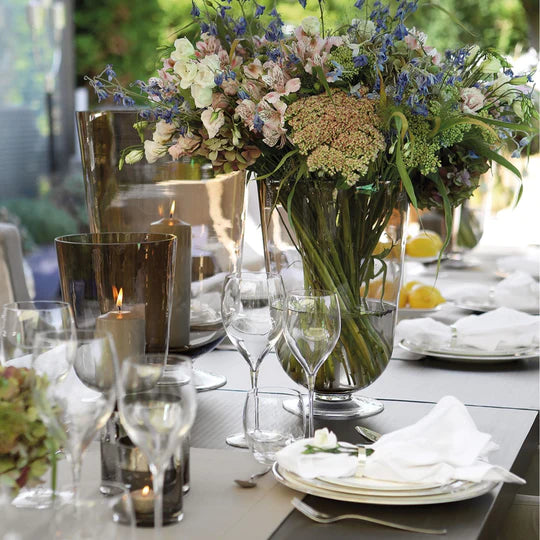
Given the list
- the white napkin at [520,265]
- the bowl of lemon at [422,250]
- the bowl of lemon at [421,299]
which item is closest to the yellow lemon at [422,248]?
the bowl of lemon at [422,250]

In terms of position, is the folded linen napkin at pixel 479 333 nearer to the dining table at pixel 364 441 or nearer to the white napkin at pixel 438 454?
the dining table at pixel 364 441

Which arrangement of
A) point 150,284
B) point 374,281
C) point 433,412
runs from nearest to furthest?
1. point 433,412
2. point 150,284
3. point 374,281

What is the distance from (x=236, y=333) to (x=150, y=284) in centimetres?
13

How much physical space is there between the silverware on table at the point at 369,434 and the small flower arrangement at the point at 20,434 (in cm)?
48

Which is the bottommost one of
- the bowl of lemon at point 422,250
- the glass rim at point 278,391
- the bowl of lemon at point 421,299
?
the bowl of lemon at point 421,299

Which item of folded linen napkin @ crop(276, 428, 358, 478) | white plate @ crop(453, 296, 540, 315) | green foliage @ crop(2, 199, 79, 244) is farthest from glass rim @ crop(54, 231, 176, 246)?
green foliage @ crop(2, 199, 79, 244)

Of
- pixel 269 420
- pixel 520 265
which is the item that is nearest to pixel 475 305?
pixel 520 265

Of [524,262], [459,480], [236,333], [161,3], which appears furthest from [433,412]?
[161,3]

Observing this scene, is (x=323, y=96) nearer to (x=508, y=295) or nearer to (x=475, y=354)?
(x=475, y=354)

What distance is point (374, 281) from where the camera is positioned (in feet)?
4.51

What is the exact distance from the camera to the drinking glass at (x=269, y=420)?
1139mm

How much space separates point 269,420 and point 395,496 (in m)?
0.23

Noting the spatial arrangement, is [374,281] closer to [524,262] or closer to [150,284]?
[150,284]

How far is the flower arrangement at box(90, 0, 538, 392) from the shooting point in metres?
1.23
